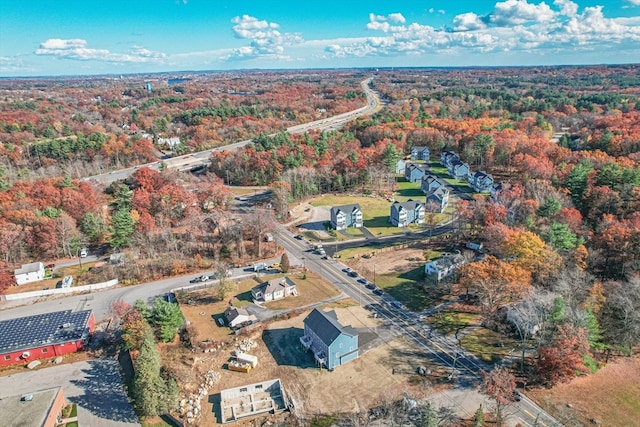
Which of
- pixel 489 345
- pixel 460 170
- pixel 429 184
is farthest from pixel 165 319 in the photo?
pixel 460 170

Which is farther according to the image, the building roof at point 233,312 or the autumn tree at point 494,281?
the building roof at point 233,312

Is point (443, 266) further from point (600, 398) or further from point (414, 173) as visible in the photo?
point (414, 173)

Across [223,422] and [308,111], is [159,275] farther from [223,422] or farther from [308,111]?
[308,111]

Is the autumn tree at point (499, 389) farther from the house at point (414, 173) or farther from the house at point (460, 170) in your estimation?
the house at point (460, 170)

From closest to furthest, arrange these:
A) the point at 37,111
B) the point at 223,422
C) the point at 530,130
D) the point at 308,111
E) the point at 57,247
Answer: the point at 223,422 → the point at 57,247 → the point at 530,130 → the point at 37,111 → the point at 308,111

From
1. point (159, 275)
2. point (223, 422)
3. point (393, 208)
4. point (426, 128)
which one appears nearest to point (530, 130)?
point (426, 128)

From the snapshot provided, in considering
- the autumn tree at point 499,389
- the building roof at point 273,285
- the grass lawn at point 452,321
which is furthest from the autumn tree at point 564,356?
the building roof at point 273,285
